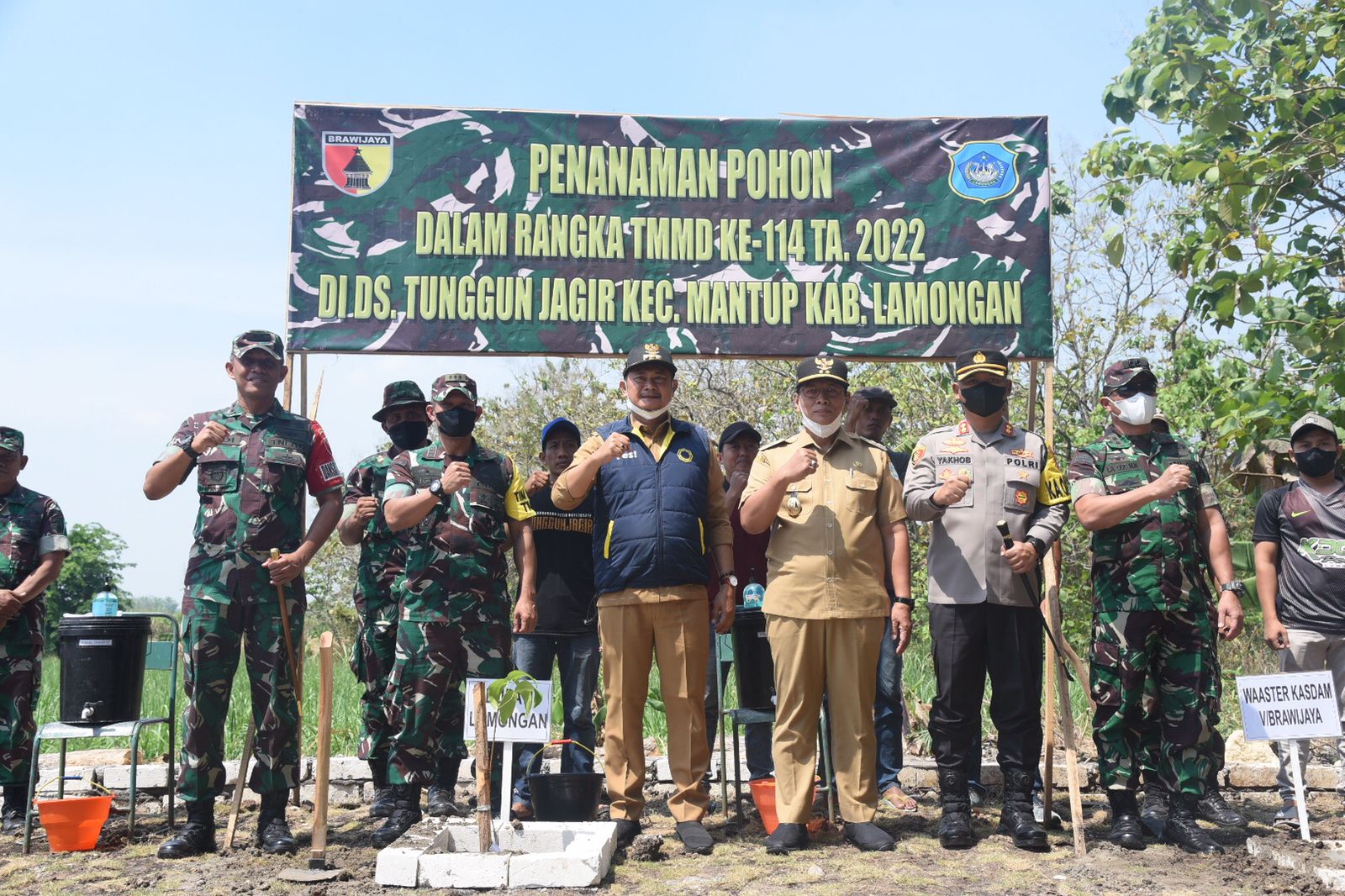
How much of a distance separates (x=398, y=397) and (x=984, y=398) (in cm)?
317

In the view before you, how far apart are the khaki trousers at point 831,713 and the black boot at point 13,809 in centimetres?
394

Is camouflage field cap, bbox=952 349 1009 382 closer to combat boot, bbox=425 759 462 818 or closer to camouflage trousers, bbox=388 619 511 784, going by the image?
camouflage trousers, bbox=388 619 511 784

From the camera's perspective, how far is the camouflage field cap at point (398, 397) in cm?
627

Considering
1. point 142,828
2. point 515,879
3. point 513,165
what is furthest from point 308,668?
point 515,879

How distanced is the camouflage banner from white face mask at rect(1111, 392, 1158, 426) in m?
1.44

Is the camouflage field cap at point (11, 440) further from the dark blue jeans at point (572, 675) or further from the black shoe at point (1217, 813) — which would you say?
the black shoe at point (1217, 813)

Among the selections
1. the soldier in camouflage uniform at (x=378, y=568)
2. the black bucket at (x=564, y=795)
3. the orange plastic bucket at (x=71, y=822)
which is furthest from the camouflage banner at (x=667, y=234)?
the orange plastic bucket at (x=71, y=822)

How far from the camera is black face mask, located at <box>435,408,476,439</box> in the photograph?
5.39 metres

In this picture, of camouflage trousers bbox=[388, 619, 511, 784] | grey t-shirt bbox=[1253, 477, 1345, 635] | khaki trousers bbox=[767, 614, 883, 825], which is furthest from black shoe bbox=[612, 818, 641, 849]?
grey t-shirt bbox=[1253, 477, 1345, 635]

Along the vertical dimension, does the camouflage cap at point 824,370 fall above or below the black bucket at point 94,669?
above

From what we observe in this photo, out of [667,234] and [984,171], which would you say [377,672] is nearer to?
[667,234]

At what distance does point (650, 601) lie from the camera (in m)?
5.09

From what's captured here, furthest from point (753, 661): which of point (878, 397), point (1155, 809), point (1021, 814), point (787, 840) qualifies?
point (1155, 809)

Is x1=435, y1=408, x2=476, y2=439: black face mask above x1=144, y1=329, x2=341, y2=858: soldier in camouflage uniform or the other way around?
above
